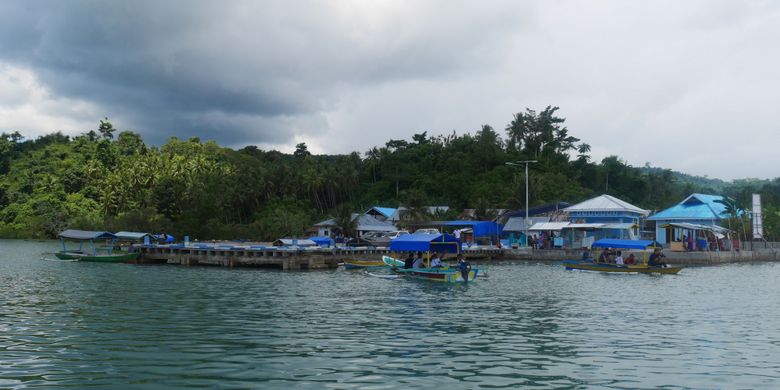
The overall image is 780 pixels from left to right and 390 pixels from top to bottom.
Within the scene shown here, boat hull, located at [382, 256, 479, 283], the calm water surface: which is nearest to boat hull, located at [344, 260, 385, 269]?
boat hull, located at [382, 256, 479, 283]

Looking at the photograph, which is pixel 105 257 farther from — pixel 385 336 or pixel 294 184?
pixel 294 184

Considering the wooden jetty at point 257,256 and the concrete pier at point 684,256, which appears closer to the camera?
the wooden jetty at point 257,256

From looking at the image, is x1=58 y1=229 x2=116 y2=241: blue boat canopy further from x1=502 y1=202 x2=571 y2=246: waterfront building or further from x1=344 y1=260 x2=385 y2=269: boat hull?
x1=502 y1=202 x2=571 y2=246: waterfront building

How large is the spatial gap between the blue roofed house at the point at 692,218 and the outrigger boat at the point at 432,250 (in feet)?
138

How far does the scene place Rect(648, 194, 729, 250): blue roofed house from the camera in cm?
7206

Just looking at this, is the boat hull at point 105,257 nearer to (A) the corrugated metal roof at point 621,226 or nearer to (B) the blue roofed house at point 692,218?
(A) the corrugated metal roof at point 621,226

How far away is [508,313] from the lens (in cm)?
2394

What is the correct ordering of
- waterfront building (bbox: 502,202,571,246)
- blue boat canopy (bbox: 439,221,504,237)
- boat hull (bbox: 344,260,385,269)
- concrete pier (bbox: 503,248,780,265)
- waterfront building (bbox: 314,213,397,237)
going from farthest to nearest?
1. waterfront building (bbox: 314,213,397,237)
2. blue boat canopy (bbox: 439,221,504,237)
3. waterfront building (bbox: 502,202,571,246)
4. concrete pier (bbox: 503,248,780,265)
5. boat hull (bbox: 344,260,385,269)

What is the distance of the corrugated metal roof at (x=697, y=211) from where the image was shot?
7394cm

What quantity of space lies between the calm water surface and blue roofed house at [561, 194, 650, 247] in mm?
33510

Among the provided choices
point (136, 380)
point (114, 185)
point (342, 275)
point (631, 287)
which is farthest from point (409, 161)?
point (136, 380)

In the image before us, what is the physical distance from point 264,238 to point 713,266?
58202 mm

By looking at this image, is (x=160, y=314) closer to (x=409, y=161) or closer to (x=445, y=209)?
(x=445, y=209)

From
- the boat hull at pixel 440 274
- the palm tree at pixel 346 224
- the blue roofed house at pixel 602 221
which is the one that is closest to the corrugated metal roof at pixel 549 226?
the blue roofed house at pixel 602 221
